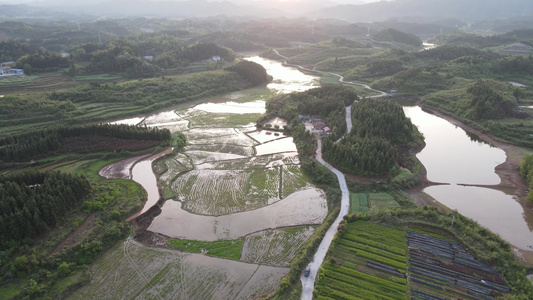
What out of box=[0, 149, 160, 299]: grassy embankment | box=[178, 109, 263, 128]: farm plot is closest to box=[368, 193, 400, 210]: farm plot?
box=[0, 149, 160, 299]: grassy embankment

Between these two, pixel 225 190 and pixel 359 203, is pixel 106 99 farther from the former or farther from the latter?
pixel 359 203

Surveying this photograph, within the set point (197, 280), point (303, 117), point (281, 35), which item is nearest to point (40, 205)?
point (197, 280)

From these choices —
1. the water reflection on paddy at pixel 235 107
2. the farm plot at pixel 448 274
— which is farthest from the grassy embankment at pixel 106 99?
the farm plot at pixel 448 274

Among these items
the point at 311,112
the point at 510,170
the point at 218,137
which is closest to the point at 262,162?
the point at 218,137

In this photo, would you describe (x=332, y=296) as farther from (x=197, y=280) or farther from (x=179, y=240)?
(x=179, y=240)

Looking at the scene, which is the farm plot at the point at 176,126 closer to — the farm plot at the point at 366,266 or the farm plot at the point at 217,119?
the farm plot at the point at 217,119

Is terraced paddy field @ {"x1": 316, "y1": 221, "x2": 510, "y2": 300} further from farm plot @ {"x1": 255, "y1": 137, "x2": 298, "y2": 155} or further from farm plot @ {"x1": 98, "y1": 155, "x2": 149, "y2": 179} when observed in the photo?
farm plot @ {"x1": 98, "y1": 155, "x2": 149, "y2": 179}
